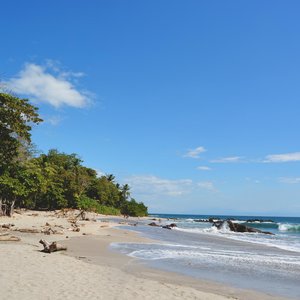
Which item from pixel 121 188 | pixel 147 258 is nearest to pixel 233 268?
pixel 147 258

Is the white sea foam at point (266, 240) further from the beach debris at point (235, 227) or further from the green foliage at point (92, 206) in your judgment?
the green foliage at point (92, 206)

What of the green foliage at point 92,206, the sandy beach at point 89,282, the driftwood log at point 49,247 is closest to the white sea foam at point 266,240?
the sandy beach at point 89,282

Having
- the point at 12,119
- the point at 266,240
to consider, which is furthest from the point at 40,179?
the point at 266,240

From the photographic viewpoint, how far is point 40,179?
43.8 meters

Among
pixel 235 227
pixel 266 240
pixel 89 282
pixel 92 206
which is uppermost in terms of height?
pixel 92 206

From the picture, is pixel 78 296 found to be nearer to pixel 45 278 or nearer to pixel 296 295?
pixel 45 278

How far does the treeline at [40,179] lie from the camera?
79.5ft

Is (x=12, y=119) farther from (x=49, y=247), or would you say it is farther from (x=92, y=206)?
(x=92, y=206)

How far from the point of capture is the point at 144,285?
1101 cm

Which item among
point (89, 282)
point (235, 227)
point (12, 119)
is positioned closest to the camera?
point (89, 282)

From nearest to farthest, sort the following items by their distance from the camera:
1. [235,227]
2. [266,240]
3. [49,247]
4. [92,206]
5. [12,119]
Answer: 1. [49,247]
2. [12,119]
3. [266,240]
4. [235,227]
5. [92,206]

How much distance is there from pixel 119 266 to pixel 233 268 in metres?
5.09

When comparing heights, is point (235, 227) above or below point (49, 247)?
above

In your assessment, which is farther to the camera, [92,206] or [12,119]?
[92,206]
